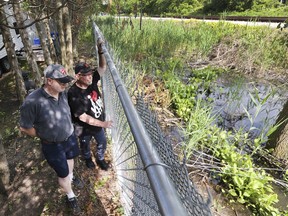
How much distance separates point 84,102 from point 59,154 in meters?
0.63

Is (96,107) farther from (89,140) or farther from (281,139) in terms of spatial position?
(281,139)

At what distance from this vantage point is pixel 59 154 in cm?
245

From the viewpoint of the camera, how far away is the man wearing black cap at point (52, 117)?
84.6 inches

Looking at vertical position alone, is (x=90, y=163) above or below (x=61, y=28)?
below

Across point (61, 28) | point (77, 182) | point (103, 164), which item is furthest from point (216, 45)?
point (77, 182)

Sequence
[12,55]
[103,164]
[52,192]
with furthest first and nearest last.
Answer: [12,55]
[103,164]
[52,192]

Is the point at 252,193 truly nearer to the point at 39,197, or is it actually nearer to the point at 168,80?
the point at 39,197

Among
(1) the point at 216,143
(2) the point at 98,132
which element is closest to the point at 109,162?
(2) the point at 98,132

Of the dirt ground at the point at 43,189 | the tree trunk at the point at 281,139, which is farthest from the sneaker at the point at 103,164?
the tree trunk at the point at 281,139

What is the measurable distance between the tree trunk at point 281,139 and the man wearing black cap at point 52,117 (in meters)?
3.42

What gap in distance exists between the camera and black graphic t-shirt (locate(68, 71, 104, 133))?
263 cm

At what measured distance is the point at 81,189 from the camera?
3.02 m

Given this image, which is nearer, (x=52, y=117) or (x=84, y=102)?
(x=52, y=117)

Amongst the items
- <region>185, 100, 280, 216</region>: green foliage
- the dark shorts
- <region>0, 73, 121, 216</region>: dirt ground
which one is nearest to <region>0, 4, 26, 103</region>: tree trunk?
<region>0, 73, 121, 216</region>: dirt ground
